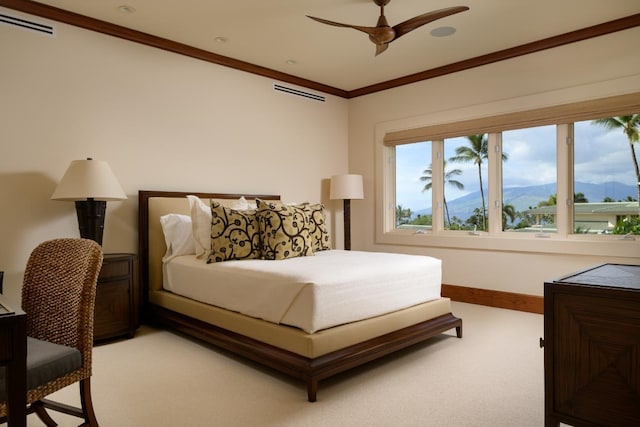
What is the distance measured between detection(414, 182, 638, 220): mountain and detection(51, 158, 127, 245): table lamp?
12.2ft

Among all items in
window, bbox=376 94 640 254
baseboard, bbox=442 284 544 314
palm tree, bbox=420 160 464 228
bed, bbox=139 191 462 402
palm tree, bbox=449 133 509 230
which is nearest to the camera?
bed, bbox=139 191 462 402

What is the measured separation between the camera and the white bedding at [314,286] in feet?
8.41

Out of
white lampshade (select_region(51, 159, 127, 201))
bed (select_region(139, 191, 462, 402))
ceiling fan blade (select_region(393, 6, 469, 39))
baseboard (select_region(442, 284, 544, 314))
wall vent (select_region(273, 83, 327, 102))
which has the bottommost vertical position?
baseboard (select_region(442, 284, 544, 314))

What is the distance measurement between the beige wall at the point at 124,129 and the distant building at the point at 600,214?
3.16 meters

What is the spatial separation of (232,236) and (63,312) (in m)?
1.70

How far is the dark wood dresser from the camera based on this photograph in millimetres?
1575

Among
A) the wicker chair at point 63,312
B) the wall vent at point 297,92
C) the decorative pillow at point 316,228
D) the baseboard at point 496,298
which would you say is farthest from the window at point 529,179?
the wicker chair at point 63,312

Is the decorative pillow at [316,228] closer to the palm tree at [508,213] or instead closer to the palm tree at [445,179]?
the palm tree at [445,179]

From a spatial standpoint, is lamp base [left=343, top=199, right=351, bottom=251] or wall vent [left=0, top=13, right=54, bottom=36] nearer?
wall vent [left=0, top=13, right=54, bottom=36]

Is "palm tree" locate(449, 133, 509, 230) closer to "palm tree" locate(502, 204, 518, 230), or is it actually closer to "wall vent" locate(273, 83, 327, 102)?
"palm tree" locate(502, 204, 518, 230)

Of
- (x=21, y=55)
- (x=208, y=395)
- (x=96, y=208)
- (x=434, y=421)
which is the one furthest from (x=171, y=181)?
(x=434, y=421)

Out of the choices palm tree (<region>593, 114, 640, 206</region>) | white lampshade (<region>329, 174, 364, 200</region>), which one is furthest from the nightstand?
palm tree (<region>593, 114, 640, 206</region>)

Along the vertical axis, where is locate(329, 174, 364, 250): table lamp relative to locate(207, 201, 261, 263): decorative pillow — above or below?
above

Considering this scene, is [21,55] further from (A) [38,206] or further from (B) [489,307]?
(B) [489,307]
